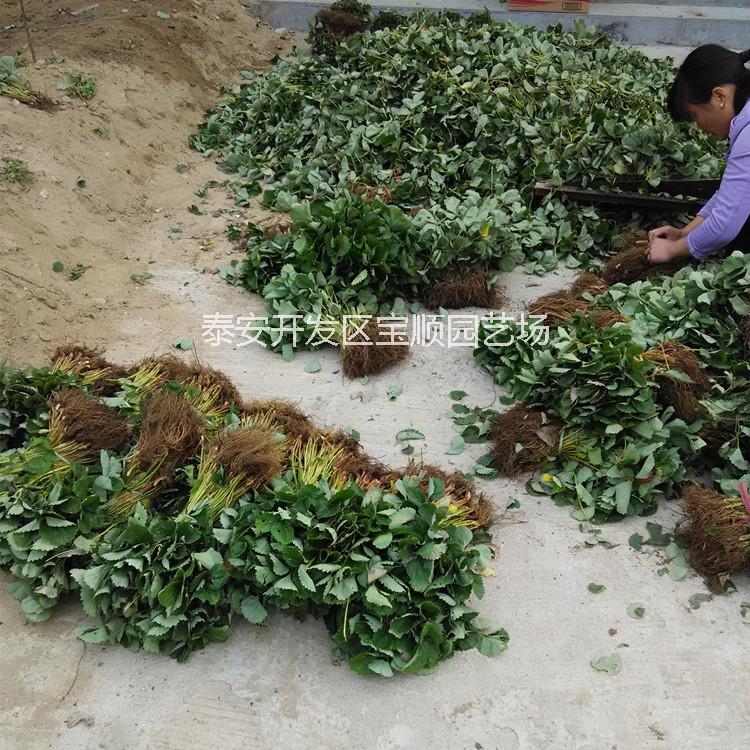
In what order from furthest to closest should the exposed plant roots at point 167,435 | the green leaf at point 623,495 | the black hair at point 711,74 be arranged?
the black hair at point 711,74 < the green leaf at point 623,495 < the exposed plant roots at point 167,435

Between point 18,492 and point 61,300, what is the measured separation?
2.11 metres

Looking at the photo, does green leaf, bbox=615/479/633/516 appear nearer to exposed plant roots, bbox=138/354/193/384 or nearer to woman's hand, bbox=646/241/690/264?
woman's hand, bbox=646/241/690/264

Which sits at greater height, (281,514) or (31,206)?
(31,206)

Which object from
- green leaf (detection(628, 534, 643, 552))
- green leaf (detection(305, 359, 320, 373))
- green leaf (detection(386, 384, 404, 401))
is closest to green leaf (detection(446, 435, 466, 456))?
green leaf (detection(386, 384, 404, 401))

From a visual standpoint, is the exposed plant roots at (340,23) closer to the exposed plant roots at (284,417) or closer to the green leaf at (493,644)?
the exposed plant roots at (284,417)

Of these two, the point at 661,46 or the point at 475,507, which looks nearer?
the point at 475,507

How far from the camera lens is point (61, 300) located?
4727 mm

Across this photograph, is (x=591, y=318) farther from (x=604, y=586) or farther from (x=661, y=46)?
(x=661, y=46)

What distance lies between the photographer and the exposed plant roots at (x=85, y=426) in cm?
327

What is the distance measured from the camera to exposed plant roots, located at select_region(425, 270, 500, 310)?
4.89m

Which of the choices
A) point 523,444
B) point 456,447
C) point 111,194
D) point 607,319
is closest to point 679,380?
point 607,319

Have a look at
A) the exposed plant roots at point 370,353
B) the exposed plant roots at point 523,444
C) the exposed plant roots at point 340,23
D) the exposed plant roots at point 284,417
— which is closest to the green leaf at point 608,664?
the exposed plant roots at point 523,444

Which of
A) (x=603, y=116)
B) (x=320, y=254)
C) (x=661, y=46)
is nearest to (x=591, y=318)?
(x=320, y=254)

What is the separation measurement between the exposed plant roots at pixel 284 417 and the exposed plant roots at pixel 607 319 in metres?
1.67
